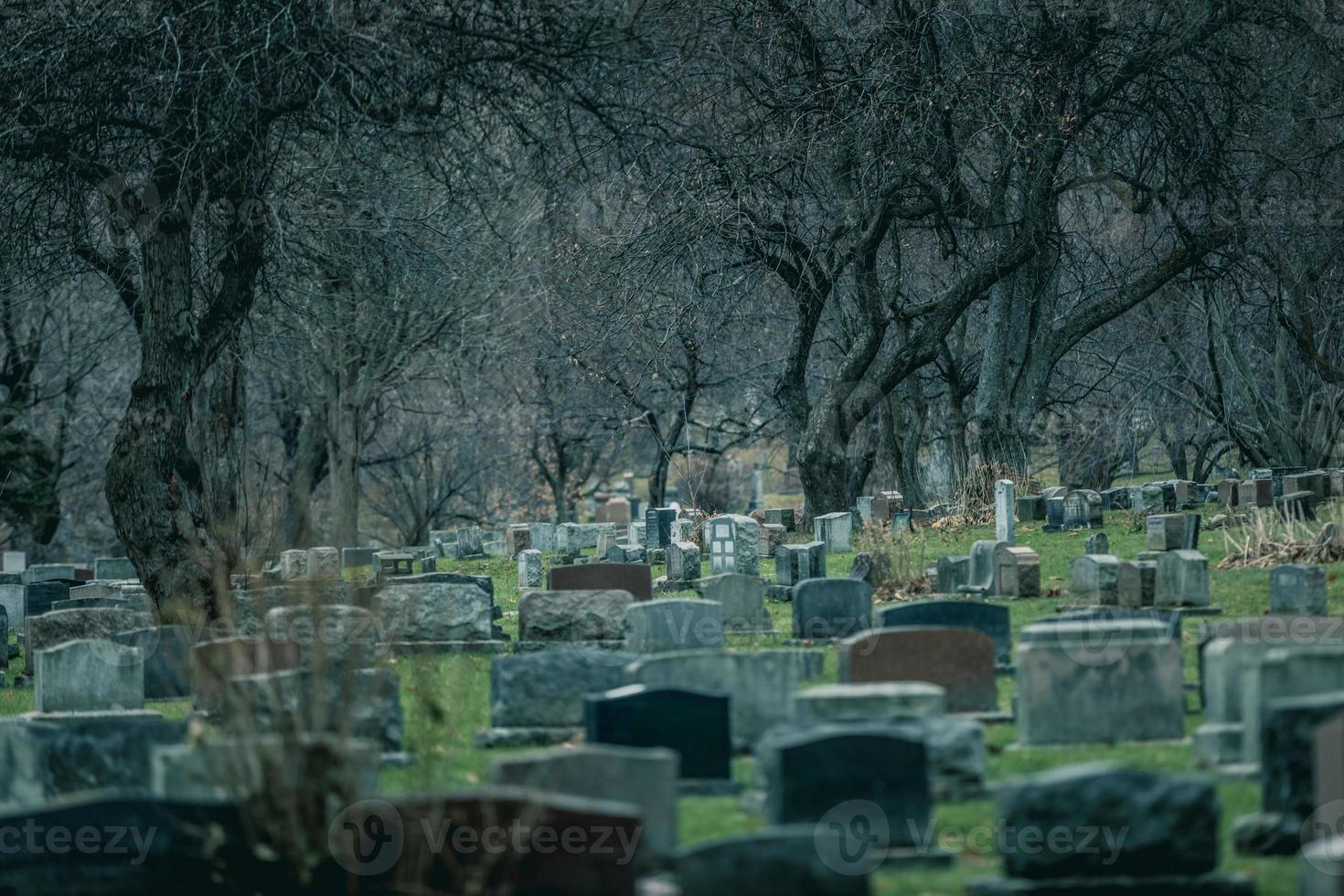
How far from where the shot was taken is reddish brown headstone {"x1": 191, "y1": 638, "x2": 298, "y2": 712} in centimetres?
1130

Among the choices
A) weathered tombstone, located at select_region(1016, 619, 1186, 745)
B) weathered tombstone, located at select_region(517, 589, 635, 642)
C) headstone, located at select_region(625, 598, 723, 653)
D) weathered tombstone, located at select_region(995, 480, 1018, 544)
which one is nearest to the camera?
weathered tombstone, located at select_region(1016, 619, 1186, 745)

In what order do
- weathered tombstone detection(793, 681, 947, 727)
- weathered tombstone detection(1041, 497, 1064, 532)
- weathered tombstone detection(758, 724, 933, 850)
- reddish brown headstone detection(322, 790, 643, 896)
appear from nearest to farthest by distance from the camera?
reddish brown headstone detection(322, 790, 643, 896), weathered tombstone detection(758, 724, 933, 850), weathered tombstone detection(793, 681, 947, 727), weathered tombstone detection(1041, 497, 1064, 532)

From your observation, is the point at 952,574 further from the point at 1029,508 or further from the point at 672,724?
the point at 672,724

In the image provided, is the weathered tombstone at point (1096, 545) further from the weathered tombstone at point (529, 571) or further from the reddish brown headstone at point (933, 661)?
the reddish brown headstone at point (933, 661)

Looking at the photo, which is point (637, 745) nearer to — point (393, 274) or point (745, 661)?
point (745, 661)

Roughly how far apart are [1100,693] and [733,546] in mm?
10439

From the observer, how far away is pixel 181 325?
17.3 meters

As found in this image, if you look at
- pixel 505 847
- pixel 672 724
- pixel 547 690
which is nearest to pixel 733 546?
pixel 547 690

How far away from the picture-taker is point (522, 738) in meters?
10.9

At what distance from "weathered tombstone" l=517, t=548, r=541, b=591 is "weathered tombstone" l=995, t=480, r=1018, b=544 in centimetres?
643

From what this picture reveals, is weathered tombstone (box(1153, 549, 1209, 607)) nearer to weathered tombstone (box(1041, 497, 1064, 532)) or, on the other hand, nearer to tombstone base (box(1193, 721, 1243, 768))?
tombstone base (box(1193, 721, 1243, 768))

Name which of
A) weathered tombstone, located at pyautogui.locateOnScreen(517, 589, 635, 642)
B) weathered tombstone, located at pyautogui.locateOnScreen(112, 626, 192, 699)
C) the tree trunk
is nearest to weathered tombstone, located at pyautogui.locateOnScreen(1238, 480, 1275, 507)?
weathered tombstone, located at pyautogui.locateOnScreen(517, 589, 635, 642)

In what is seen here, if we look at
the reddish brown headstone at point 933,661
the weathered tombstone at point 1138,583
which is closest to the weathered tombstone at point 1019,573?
the weathered tombstone at point 1138,583

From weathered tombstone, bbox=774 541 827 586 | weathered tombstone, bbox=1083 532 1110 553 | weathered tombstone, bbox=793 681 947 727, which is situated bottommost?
weathered tombstone, bbox=793 681 947 727
